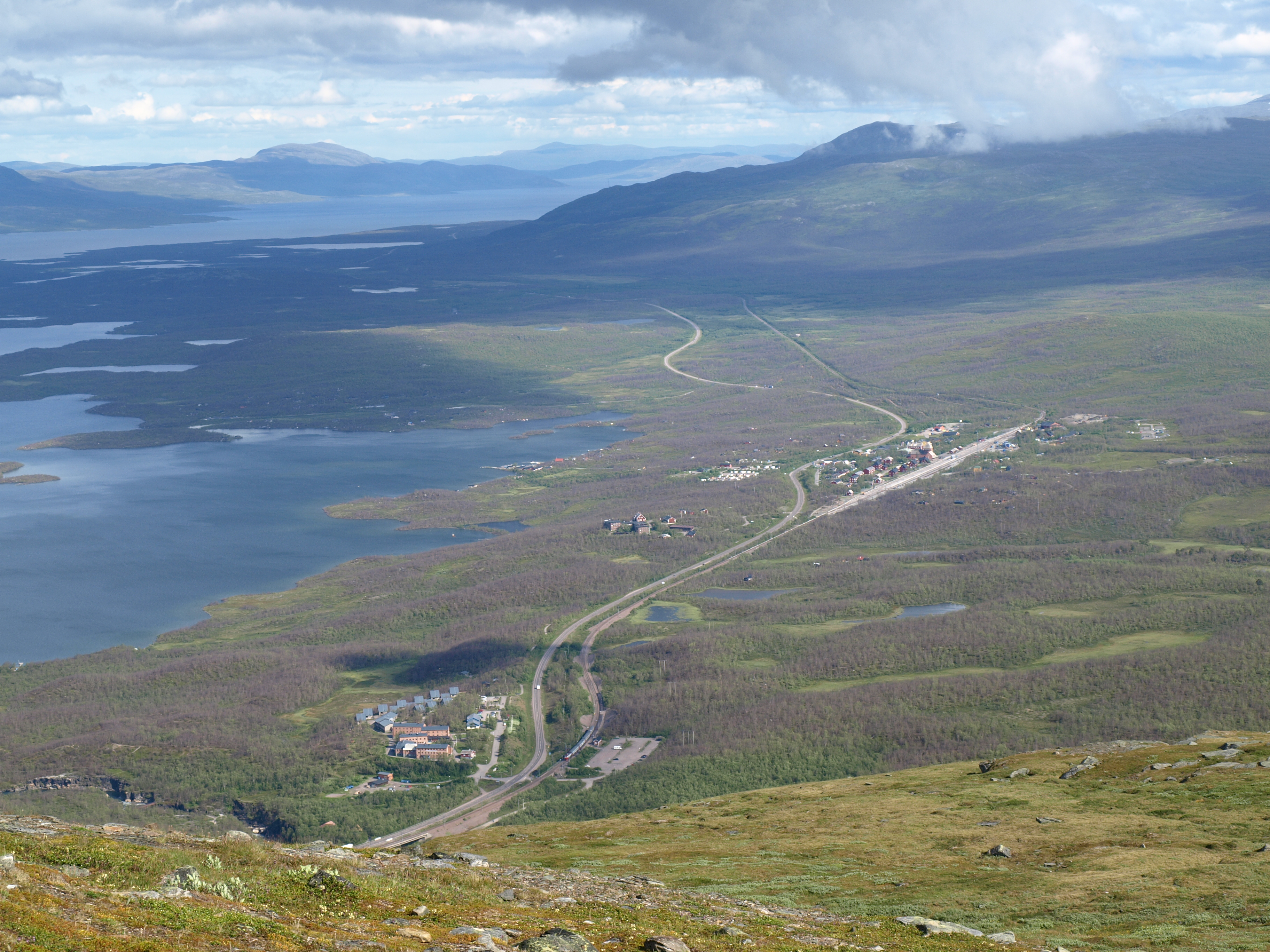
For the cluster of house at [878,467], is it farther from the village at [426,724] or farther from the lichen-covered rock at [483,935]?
the lichen-covered rock at [483,935]

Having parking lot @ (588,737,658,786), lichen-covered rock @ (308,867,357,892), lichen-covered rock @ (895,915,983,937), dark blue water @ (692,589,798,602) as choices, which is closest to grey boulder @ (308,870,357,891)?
lichen-covered rock @ (308,867,357,892)

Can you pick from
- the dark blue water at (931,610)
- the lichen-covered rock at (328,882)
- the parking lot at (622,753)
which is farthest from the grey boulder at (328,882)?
the dark blue water at (931,610)

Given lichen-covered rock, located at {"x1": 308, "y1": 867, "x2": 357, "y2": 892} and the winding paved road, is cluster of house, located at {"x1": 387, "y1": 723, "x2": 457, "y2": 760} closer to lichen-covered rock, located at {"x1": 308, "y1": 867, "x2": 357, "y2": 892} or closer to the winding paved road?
the winding paved road

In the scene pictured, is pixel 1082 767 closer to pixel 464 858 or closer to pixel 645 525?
pixel 464 858

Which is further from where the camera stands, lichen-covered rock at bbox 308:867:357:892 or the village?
the village

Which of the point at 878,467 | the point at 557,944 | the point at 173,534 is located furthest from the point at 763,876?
the point at 878,467

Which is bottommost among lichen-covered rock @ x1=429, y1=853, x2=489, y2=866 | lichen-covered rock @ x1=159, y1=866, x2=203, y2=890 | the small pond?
the small pond

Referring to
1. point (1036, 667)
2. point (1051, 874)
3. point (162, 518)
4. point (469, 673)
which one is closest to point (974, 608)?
point (1036, 667)
